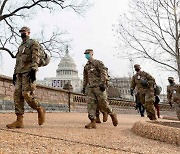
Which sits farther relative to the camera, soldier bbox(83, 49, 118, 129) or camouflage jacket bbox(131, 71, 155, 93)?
camouflage jacket bbox(131, 71, 155, 93)

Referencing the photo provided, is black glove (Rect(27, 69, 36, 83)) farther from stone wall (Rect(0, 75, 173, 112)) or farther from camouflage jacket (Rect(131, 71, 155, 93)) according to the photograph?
stone wall (Rect(0, 75, 173, 112))

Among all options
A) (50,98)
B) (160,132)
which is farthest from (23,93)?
(50,98)

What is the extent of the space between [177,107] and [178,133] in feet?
17.1

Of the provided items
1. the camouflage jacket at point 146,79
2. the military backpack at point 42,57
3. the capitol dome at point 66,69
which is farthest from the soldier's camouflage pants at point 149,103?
the capitol dome at point 66,69

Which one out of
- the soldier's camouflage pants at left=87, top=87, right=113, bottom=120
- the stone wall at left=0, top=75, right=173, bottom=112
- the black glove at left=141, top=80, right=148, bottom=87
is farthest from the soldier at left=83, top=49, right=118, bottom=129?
the stone wall at left=0, top=75, right=173, bottom=112

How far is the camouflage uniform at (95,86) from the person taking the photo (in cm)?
656

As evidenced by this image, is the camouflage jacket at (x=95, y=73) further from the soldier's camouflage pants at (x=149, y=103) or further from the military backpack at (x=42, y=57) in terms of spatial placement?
the soldier's camouflage pants at (x=149, y=103)

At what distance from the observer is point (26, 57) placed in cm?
575

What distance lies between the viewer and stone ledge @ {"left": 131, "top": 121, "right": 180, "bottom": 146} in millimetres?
4729

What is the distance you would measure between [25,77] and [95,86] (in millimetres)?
1822

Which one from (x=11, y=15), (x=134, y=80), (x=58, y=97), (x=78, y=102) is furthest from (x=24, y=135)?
(x=11, y=15)

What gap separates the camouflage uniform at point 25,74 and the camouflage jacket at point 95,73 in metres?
1.64

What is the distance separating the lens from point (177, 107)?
9.67m

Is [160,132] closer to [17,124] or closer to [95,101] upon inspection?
[95,101]
